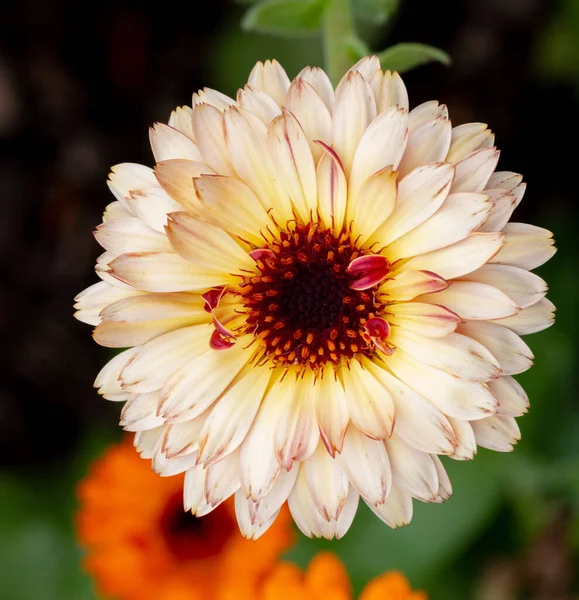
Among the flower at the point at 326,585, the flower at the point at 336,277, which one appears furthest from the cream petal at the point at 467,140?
the flower at the point at 326,585

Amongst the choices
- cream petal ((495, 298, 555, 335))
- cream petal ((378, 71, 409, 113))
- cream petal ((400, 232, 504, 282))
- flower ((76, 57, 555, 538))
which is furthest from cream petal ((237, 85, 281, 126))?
cream petal ((495, 298, 555, 335))

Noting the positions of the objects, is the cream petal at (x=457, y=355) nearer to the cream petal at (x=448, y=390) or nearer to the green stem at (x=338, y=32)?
the cream petal at (x=448, y=390)

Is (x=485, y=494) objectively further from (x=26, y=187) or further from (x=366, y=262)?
(x=26, y=187)

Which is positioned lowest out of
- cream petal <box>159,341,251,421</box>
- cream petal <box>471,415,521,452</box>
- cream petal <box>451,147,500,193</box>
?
cream petal <box>471,415,521,452</box>

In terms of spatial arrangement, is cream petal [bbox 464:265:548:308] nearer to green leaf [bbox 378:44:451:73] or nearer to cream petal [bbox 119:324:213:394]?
green leaf [bbox 378:44:451:73]

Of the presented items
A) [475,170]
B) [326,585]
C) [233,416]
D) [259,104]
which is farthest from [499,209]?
[326,585]
